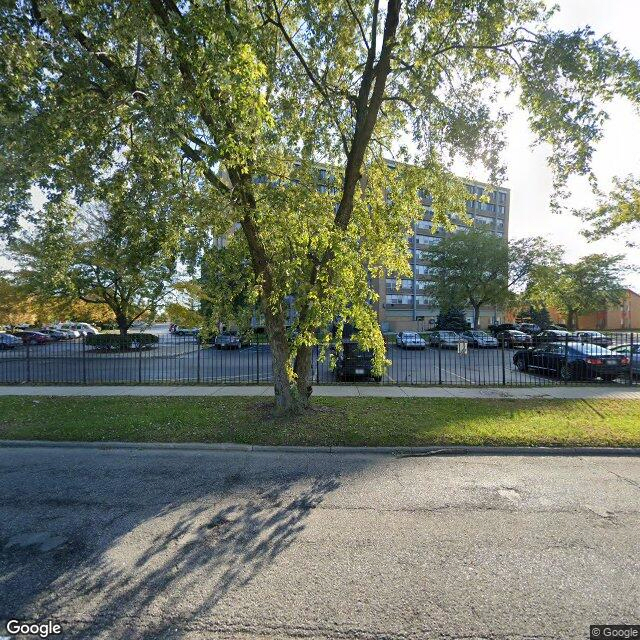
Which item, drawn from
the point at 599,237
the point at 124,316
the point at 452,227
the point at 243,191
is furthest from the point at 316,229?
the point at 124,316

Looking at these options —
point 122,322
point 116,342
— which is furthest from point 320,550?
point 122,322

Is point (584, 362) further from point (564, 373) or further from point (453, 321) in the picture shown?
point (453, 321)

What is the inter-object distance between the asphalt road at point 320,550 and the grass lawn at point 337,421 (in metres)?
1.07

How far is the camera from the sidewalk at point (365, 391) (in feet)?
33.3

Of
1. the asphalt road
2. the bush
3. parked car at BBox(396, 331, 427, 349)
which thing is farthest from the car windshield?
the bush

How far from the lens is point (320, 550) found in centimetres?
337

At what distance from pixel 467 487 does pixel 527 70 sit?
7902mm

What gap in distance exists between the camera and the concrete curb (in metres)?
6.14

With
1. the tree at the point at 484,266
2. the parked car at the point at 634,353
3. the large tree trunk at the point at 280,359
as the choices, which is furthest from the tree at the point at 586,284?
the large tree trunk at the point at 280,359

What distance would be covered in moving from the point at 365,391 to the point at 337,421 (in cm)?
330

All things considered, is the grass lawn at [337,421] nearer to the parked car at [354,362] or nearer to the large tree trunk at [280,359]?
the large tree trunk at [280,359]

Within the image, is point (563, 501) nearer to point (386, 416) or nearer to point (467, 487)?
point (467, 487)

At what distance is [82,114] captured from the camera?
5.82 metres

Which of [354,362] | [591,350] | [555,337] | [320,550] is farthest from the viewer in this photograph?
[555,337]
